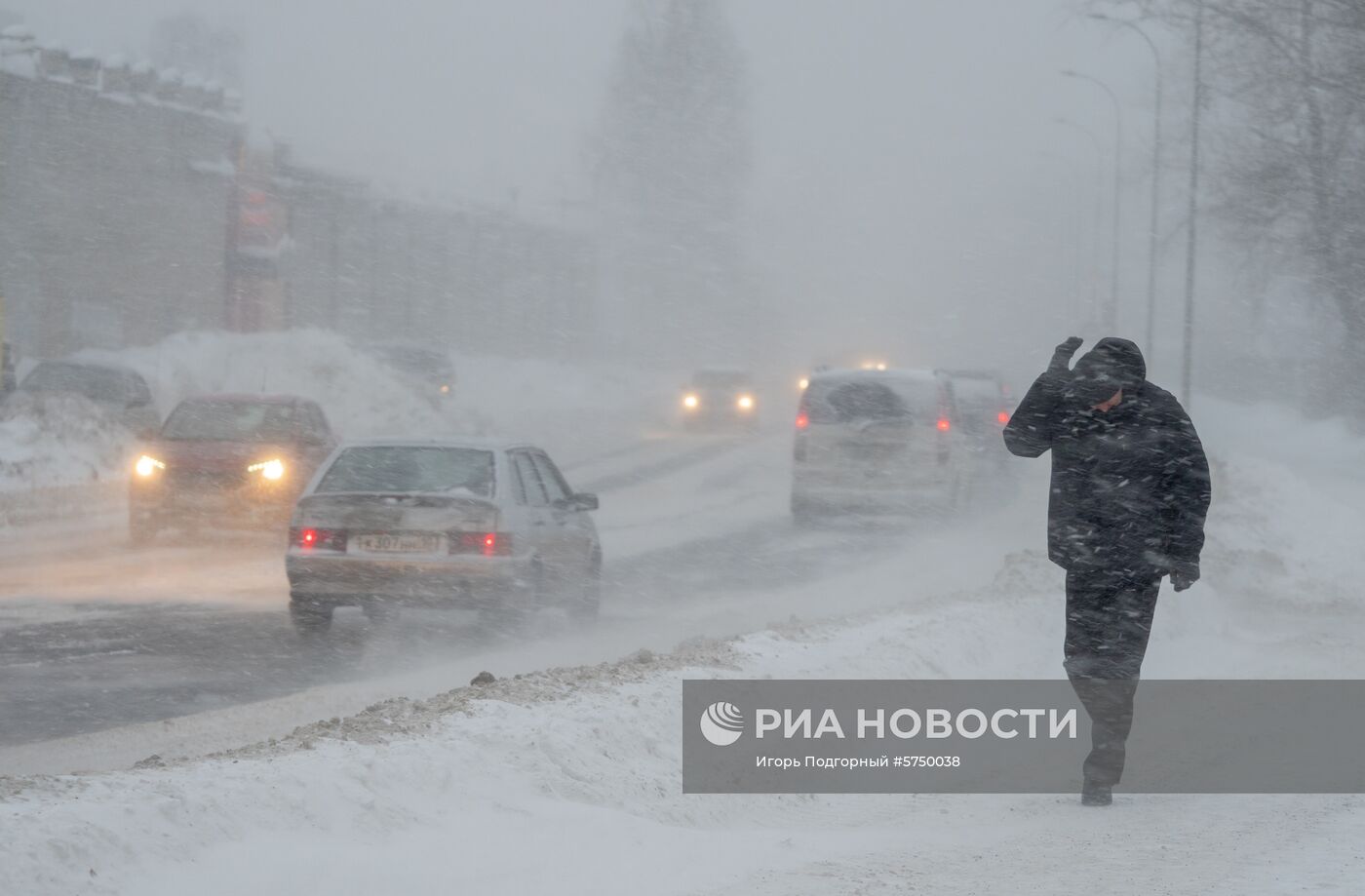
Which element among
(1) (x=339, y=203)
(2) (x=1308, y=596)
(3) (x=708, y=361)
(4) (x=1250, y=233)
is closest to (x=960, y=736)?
(2) (x=1308, y=596)

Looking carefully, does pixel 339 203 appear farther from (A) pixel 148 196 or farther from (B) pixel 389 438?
(B) pixel 389 438

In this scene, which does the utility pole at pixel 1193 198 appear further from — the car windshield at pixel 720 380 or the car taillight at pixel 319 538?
the car taillight at pixel 319 538

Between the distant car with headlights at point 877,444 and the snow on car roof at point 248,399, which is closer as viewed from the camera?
the snow on car roof at point 248,399

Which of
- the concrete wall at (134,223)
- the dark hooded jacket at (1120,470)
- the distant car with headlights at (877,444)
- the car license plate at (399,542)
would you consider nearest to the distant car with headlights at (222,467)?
the car license plate at (399,542)

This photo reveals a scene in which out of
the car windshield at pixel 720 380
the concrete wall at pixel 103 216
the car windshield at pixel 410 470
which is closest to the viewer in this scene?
the car windshield at pixel 410 470

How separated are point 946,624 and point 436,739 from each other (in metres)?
4.19

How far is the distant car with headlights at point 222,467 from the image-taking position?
14531 mm

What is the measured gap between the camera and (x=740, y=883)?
457 cm

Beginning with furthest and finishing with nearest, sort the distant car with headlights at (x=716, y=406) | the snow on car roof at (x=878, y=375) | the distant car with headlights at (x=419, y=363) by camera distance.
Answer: the distant car with headlights at (x=716, y=406)
the distant car with headlights at (x=419, y=363)
the snow on car roof at (x=878, y=375)

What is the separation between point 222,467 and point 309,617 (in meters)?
4.82

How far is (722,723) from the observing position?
6191 millimetres

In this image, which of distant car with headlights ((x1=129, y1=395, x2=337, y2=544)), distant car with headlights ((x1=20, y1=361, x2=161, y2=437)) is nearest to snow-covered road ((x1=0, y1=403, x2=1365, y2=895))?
distant car with headlights ((x1=129, y1=395, x2=337, y2=544))

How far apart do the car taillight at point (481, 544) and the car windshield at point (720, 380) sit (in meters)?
31.6

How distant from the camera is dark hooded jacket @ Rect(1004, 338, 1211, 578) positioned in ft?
18.9
